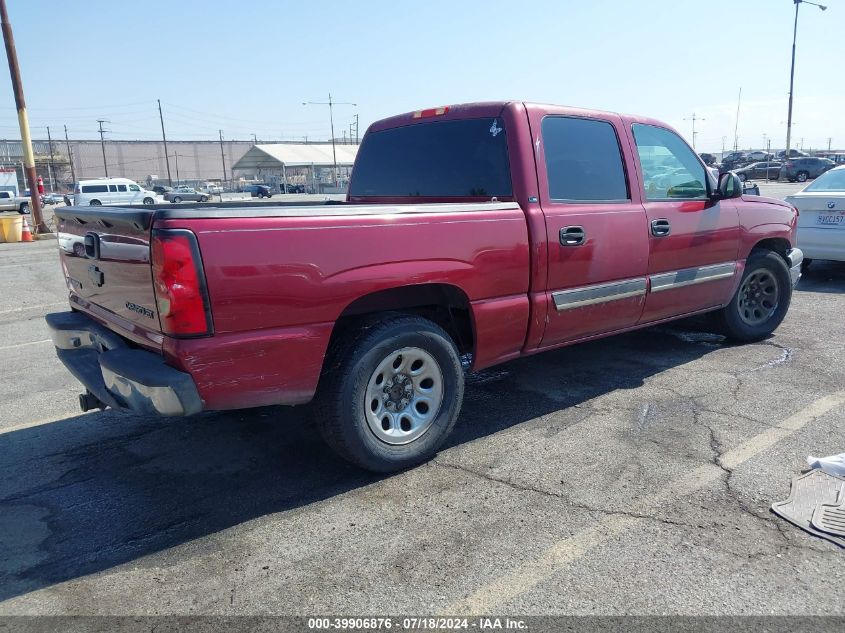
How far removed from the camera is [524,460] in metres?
3.81

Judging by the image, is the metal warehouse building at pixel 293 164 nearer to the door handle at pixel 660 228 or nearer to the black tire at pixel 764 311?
the black tire at pixel 764 311

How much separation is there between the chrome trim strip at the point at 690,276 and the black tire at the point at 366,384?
204 centimetres

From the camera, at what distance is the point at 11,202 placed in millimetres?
44406

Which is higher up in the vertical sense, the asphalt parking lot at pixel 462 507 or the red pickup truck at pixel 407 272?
the red pickup truck at pixel 407 272

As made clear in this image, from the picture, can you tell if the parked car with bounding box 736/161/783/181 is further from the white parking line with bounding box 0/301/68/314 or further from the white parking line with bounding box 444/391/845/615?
the white parking line with bounding box 444/391/845/615

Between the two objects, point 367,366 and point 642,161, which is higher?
point 642,161

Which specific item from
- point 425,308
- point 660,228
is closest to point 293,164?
point 660,228

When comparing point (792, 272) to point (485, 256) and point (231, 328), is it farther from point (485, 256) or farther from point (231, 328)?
point (231, 328)

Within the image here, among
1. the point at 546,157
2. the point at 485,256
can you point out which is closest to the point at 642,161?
the point at 546,157

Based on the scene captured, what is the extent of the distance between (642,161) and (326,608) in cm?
390

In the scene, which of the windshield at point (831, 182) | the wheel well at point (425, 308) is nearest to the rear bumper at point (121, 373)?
the wheel well at point (425, 308)

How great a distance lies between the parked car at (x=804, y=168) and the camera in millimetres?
41188

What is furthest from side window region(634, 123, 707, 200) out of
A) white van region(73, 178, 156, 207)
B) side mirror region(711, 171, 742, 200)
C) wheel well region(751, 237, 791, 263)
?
white van region(73, 178, 156, 207)

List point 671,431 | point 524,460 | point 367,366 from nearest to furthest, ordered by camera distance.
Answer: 1. point 367,366
2. point 524,460
3. point 671,431
